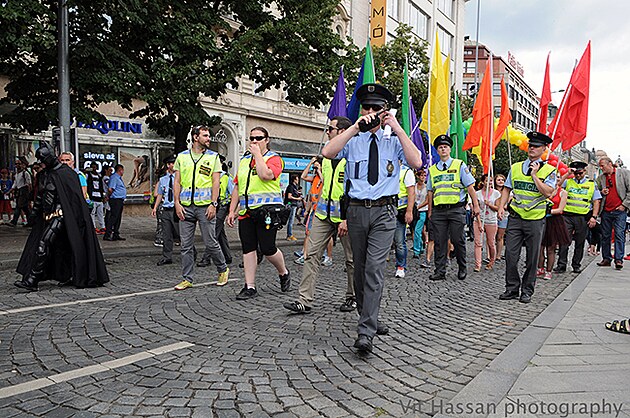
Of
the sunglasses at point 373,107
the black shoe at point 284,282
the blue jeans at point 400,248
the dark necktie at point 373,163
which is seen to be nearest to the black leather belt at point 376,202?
the dark necktie at point 373,163

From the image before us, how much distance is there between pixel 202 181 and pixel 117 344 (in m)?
2.94

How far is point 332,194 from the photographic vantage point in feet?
18.3

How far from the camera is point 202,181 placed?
6926mm

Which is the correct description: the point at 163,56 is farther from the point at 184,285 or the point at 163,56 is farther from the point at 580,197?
the point at 580,197

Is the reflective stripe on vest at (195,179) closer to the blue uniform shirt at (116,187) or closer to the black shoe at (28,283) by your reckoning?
the black shoe at (28,283)

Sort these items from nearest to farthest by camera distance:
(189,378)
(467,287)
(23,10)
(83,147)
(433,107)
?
1. (189,378)
2. (467,287)
3. (23,10)
4. (433,107)
5. (83,147)

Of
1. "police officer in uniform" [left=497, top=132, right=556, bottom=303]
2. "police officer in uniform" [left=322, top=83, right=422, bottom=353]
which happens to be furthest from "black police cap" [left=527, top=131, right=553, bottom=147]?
"police officer in uniform" [left=322, top=83, right=422, bottom=353]

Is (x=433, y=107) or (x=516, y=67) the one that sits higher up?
(x=516, y=67)

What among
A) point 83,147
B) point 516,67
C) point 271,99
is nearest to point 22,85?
point 83,147

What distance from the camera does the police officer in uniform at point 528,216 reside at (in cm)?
664

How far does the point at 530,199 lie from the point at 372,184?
3.23 metres

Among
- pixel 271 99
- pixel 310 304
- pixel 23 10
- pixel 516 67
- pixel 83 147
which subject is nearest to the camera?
pixel 310 304

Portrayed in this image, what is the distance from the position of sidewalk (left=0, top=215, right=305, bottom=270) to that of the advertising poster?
15.1 ft

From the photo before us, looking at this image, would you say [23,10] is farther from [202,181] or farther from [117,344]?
[117,344]
